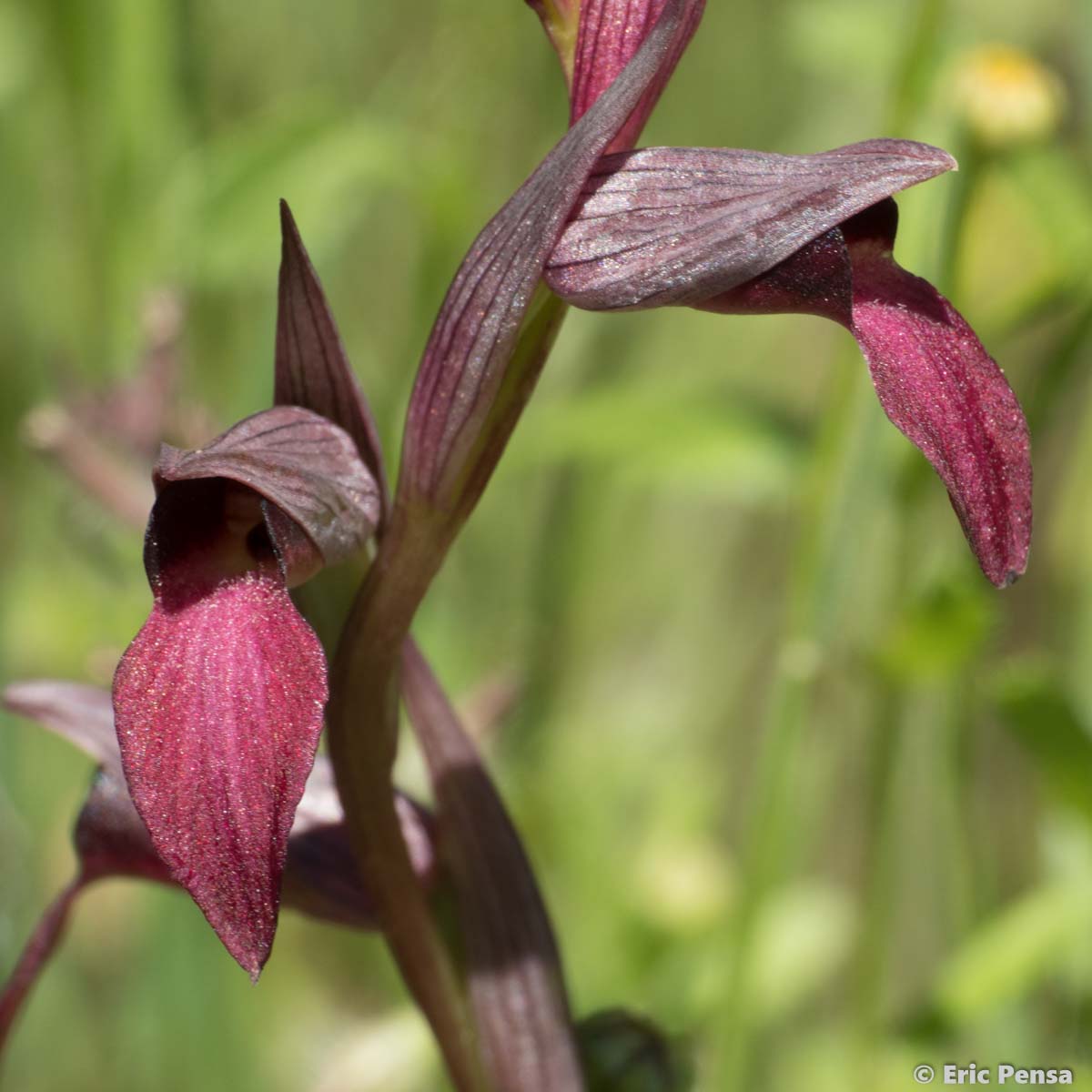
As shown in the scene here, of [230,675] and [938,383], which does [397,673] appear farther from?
[938,383]

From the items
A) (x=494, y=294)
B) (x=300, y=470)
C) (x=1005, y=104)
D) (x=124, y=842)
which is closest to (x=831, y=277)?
(x=494, y=294)

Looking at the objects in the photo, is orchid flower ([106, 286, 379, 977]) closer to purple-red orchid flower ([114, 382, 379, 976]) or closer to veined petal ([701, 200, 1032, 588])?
purple-red orchid flower ([114, 382, 379, 976])

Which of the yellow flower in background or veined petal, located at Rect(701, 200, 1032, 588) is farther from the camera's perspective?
the yellow flower in background

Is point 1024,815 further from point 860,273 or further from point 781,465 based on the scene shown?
point 860,273

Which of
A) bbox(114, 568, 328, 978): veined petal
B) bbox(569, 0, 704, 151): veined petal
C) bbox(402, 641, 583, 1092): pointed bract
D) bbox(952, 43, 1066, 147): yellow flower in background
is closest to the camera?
bbox(114, 568, 328, 978): veined petal

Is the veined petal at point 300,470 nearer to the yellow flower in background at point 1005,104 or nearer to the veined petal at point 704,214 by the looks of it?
the veined petal at point 704,214

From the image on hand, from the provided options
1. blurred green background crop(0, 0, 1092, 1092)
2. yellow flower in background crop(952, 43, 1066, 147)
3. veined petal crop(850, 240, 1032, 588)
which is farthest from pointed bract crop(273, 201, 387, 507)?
yellow flower in background crop(952, 43, 1066, 147)

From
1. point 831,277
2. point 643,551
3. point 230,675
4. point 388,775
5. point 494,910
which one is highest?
point 831,277
